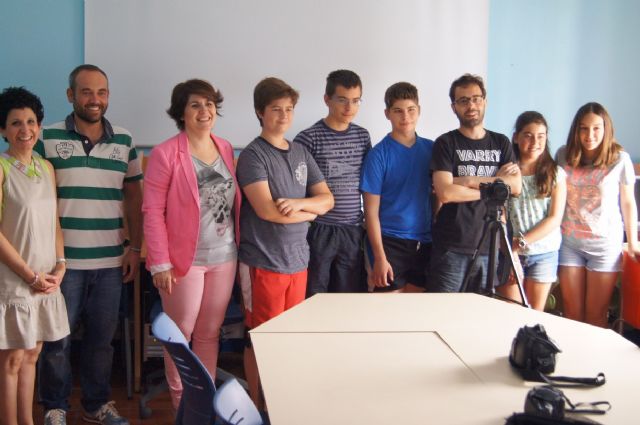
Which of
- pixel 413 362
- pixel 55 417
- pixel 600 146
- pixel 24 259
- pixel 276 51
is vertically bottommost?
pixel 55 417

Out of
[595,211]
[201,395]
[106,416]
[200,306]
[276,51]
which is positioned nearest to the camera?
[201,395]

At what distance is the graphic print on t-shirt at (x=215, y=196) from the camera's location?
2.41 meters

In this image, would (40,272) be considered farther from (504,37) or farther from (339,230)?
(504,37)

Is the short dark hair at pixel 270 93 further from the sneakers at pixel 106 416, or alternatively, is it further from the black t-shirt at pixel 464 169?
the sneakers at pixel 106 416

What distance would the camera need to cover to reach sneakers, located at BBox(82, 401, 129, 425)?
259cm

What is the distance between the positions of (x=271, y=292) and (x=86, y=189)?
2.89 ft

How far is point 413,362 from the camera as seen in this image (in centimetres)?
158

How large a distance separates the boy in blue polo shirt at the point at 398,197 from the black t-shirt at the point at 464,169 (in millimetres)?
105

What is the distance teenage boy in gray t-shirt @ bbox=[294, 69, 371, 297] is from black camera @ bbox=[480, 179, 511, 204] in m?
0.64

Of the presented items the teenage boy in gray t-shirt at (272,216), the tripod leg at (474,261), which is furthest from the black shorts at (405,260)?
the teenage boy in gray t-shirt at (272,216)

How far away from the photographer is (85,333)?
2594 millimetres

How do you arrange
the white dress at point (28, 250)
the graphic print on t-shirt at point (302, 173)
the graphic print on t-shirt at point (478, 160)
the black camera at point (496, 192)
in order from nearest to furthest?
the white dress at point (28, 250), the black camera at point (496, 192), the graphic print on t-shirt at point (302, 173), the graphic print on t-shirt at point (478, 160)

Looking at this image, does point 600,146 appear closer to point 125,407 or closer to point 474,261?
point 474,261

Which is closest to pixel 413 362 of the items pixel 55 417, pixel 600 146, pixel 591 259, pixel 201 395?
pixel 201 395
